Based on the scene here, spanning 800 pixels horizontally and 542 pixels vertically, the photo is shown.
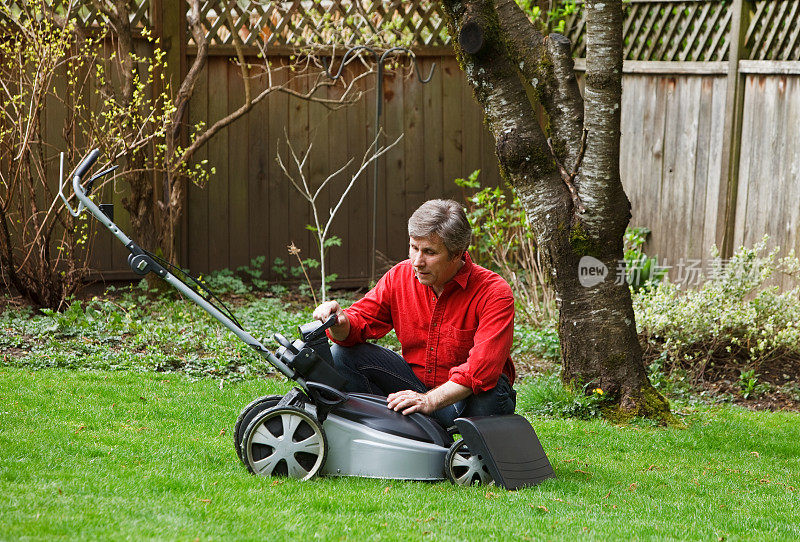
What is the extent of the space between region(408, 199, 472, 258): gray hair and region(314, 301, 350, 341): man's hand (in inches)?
16.6

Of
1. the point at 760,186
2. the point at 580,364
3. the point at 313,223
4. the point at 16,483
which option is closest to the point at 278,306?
the point at 313,223

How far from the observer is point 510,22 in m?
5.09

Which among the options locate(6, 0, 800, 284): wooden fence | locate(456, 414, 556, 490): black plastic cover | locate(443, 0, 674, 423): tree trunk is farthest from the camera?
locate(6, 0, 800, 284): wooden fence

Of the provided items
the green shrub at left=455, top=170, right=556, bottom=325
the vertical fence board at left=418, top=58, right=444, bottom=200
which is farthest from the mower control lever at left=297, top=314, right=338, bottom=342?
the vertical fence board at left=418, top=58, right=444, bottom=200

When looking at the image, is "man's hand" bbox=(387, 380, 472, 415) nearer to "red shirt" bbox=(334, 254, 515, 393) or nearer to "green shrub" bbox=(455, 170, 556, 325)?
"red shirt" bbox=(334, 254, 515, 393)

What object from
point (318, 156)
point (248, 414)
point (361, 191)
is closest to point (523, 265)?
point (361, 191)

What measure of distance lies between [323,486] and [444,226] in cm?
108

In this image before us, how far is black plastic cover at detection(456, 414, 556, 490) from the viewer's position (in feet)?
11.9

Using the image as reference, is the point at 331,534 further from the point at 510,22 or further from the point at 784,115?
the point at 784,115

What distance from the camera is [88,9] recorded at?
7488mm

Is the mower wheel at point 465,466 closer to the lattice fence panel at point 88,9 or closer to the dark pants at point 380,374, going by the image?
the dark pants at point 380,374

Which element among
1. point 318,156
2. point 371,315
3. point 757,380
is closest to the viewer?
point 371,315

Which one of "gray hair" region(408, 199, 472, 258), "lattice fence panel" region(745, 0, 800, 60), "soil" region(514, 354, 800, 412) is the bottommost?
"soil" region(514, 354, 800, 412)

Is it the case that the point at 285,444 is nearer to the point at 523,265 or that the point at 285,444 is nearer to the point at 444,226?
the point at 444,226
